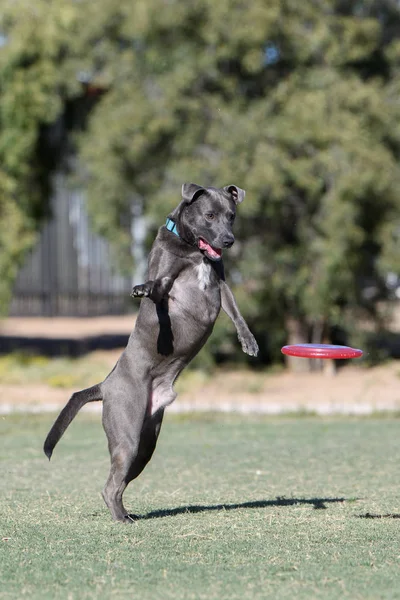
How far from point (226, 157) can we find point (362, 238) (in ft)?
10.1

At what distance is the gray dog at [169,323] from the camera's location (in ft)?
20.9

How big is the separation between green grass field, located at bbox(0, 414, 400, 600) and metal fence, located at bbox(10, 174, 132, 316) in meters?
17.0

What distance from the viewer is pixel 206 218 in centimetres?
648

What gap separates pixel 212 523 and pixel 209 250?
1869 millimetres

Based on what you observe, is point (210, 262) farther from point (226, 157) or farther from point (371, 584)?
point (226, 157)

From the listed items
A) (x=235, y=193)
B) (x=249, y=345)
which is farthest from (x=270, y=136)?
(x=249, y=345)

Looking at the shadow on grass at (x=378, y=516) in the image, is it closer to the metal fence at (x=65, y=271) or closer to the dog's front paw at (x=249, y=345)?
the dog's front paw at (x=249, y=345)

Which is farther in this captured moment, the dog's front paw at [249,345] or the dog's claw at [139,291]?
the dog's front paw at [249,345]

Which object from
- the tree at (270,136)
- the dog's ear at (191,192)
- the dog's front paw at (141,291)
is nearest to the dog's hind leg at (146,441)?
the dog's front paw at (141,291)

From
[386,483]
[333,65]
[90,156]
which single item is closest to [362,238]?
[333,65]

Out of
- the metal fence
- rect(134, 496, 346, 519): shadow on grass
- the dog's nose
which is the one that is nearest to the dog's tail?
rect(134, 496, 346, 519): shadow on grass

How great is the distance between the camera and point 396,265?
18.2 m

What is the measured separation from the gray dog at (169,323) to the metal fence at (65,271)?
2124cm

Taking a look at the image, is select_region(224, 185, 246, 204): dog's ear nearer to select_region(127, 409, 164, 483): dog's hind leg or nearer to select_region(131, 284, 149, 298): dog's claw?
select_region(131, 284, 149, 298): dog's claw
